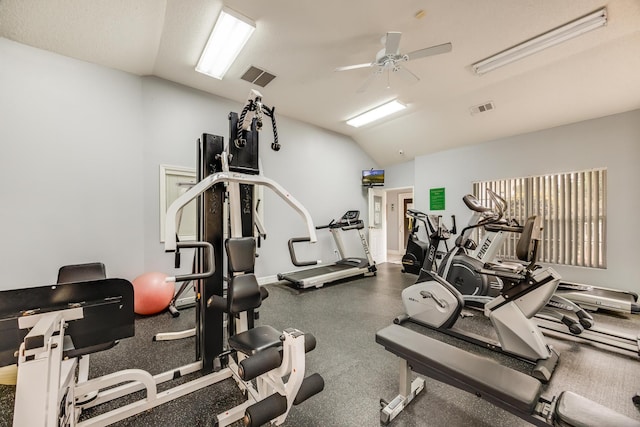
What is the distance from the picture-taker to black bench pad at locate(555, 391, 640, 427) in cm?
97

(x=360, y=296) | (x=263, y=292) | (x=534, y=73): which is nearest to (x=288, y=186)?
(x=360, y=296)

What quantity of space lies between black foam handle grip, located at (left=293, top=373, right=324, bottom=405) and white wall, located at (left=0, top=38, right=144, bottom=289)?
128 inches

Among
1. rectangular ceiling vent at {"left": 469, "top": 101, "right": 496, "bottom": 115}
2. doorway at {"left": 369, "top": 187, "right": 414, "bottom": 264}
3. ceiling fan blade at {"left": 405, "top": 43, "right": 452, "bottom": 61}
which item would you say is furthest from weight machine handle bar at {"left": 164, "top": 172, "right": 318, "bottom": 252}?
doorway at {"left": 369, "top": 187, "right": 414, "bottom": 264}

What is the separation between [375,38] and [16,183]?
4.40 meters

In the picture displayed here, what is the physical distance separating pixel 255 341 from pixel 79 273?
165cm

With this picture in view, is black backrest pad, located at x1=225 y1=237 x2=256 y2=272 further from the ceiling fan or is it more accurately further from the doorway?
the doorway

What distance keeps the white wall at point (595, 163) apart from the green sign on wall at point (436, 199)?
438 mm

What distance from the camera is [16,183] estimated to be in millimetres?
2756

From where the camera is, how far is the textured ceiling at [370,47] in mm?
2443

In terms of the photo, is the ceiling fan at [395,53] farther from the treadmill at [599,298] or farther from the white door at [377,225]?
the white door at [377,225]

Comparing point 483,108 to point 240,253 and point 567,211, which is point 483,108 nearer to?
point 567,211

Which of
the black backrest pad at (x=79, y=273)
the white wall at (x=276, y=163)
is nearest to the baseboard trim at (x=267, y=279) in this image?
the white wall at (x=276, y=163)

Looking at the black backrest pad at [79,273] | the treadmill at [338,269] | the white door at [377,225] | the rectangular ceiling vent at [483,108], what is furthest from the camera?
the white door at [377,225]

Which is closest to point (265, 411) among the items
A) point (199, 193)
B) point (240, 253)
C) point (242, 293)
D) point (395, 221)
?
point (242, 293)
